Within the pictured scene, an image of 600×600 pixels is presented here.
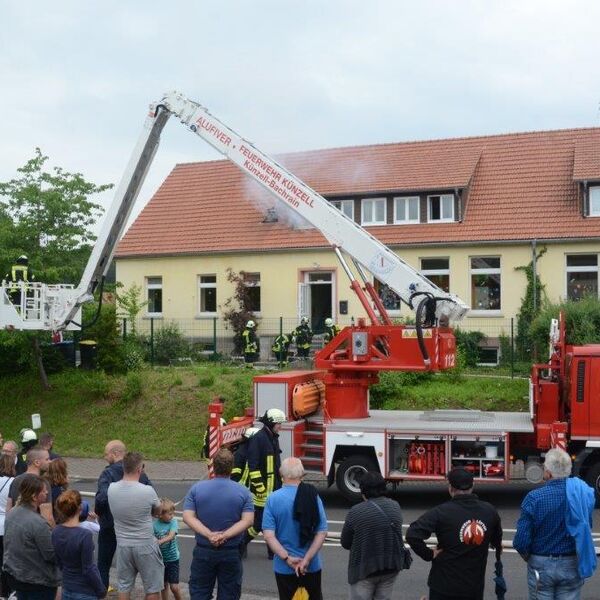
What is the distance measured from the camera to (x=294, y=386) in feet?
49.6

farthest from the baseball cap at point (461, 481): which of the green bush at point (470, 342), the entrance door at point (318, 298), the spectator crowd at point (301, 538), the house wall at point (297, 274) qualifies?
the entrance door at point (318, 298)

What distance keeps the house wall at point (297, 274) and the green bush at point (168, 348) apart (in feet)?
11.2

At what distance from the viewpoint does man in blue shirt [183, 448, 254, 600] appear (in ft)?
24.0

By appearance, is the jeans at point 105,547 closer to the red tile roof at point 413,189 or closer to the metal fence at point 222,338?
the metal fence at point 222,338

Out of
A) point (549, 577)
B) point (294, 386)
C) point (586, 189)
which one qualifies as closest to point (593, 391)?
point (294, 386)

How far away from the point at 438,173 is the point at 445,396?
12089 millimetres

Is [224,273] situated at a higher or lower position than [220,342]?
higher

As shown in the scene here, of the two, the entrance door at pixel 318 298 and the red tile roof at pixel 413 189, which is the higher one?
the red tile roof at pixel 413 189

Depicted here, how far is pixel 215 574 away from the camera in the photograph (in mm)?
7484

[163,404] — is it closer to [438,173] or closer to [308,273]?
[308,273]

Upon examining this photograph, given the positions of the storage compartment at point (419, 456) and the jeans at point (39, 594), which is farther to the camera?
the storage compartment at point (419, 456)

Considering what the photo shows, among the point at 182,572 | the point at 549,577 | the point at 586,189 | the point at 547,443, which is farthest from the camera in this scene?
the point at 586,189

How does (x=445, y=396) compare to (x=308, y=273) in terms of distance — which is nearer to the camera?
(x=445, y=396)

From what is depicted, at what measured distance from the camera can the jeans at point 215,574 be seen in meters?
7.39
